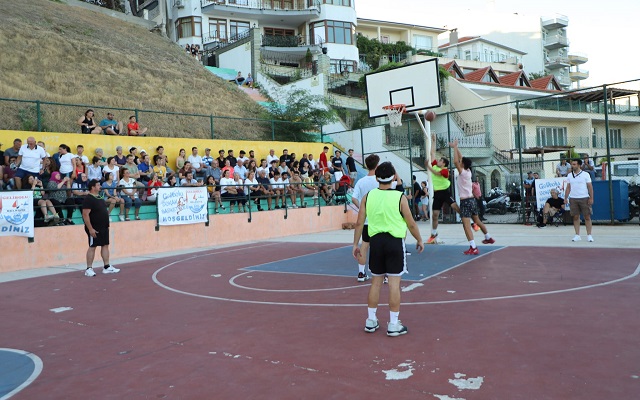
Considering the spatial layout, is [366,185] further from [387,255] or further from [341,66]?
[341,66]

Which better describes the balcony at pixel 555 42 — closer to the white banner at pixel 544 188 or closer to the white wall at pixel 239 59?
the white wall at pixel 239 59

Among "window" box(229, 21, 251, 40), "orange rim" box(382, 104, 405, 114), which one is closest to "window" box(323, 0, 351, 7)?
"window" box(229, 21, 251, 40)

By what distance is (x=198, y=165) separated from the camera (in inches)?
782

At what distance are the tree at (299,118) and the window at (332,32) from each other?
17396mm

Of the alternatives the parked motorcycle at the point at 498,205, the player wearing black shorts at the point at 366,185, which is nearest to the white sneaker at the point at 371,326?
the player wearing black shorts at the point at 366,185

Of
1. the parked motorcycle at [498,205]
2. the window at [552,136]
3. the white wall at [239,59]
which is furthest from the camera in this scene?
the white wall at [239,59]

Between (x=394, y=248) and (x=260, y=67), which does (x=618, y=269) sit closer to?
(x=394, y=248)

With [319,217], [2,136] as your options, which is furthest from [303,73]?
[2,136]

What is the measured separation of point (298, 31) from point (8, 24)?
84.0 ft

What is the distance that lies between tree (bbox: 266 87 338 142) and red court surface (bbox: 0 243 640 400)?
58.1ft

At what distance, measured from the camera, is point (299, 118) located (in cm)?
3028

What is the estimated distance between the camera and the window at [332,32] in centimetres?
5000

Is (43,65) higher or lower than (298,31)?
lower

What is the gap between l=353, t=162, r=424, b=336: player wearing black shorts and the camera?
6211 mm
